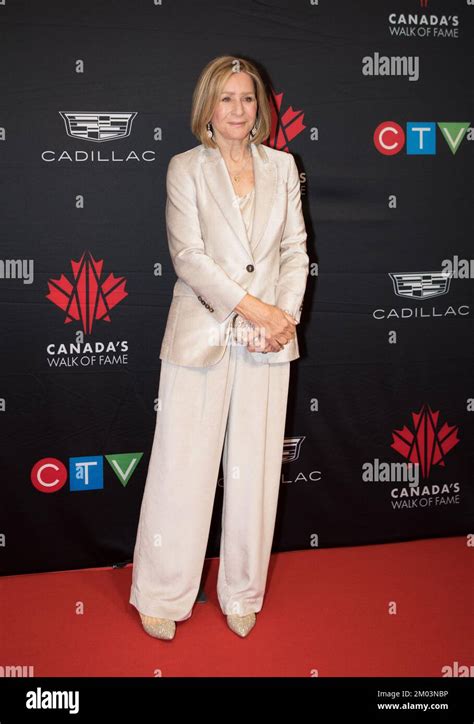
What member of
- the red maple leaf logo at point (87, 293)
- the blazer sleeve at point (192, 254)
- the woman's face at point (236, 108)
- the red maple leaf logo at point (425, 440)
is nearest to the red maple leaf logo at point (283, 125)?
the woman's face at point (236, 108)

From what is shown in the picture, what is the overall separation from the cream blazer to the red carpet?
3.37 ft

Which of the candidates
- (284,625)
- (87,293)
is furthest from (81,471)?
(284,625)

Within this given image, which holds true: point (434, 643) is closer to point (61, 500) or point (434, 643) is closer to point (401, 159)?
point (61, 500)

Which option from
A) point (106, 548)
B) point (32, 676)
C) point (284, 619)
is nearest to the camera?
point (32, 676)

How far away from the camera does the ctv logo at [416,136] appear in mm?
3648

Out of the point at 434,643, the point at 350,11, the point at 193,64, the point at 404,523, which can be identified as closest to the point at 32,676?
the point at 434,643

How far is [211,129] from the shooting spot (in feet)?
9.77

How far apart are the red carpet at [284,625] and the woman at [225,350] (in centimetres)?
12

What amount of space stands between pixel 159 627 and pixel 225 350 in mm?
1046

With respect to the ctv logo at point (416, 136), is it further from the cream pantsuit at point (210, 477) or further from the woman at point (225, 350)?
the cream pantsuit at point (210, 477)

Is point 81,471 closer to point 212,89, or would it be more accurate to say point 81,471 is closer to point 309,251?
point 309,251

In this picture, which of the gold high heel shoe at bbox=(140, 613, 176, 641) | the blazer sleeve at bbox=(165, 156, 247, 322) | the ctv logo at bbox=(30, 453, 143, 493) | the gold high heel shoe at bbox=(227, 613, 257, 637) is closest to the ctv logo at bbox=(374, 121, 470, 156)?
the blazer sleeve at bbox=(165, 156, 247, 322)

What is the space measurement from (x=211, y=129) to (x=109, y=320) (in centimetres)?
95

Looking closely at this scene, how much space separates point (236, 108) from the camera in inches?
112
